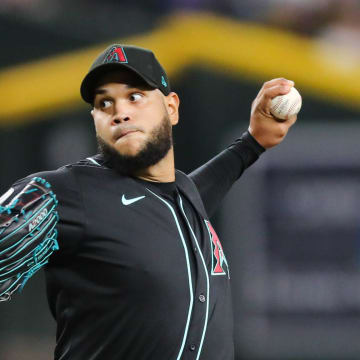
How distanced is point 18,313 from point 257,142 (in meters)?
2.47

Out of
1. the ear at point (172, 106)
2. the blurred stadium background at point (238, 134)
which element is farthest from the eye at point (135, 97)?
the blurred stadium background at point (238, 134)

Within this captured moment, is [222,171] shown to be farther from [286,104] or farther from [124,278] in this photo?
[124,278]

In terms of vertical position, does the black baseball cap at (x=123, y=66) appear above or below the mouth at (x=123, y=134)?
above

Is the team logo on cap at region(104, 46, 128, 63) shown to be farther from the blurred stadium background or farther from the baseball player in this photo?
the blurred stadium background

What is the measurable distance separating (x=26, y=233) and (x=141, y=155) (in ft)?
1.55

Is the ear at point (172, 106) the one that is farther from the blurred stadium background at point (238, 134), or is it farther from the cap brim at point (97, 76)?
the blurred stadium background at point (238, 134)

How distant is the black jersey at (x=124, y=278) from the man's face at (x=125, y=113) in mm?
84

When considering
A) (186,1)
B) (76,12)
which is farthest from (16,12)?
(186,1)

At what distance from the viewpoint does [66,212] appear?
1.88 meters

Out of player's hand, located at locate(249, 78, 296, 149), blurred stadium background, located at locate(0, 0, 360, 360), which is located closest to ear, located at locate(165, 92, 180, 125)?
player's hand, located at locate(249, 78, 296, 149)

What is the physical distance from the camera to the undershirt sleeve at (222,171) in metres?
2.61

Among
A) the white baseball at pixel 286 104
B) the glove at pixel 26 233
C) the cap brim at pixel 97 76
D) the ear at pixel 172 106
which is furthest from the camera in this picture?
the white baseball at pixel 286 104

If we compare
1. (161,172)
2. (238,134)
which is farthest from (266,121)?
(238,134)

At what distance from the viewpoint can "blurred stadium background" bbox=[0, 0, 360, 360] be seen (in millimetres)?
4750
